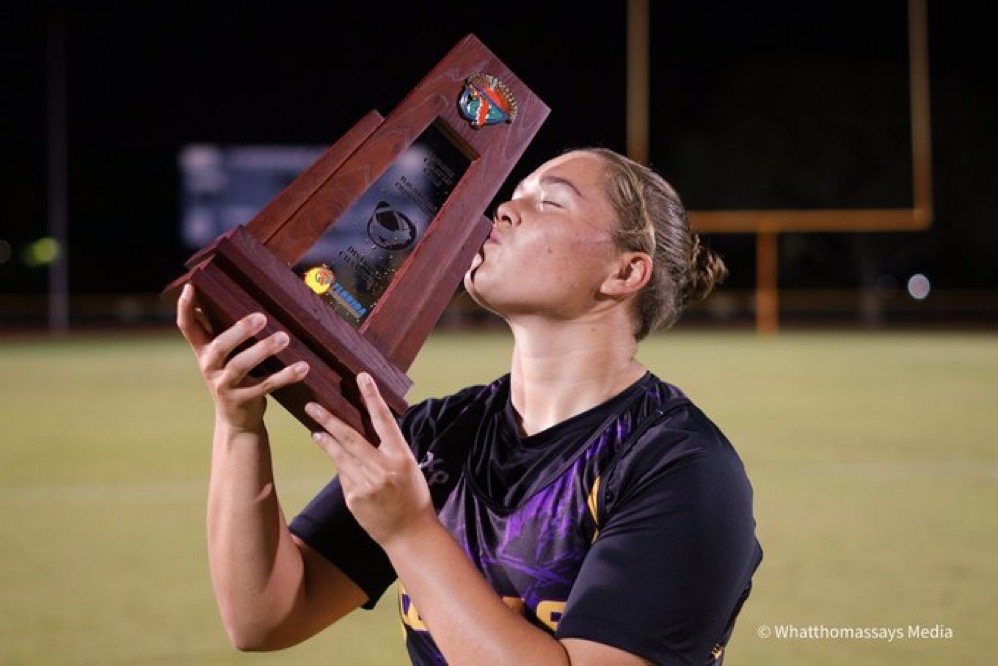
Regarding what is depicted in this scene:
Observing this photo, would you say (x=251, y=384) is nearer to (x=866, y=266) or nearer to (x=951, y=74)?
(x=951, y=74)

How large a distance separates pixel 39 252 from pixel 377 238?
4727 cm

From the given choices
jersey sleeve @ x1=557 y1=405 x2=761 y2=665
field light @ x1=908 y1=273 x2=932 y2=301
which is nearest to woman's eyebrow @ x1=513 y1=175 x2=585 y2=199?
jersey sleeve @ x1=557 y1=405 x2=761 y2=665

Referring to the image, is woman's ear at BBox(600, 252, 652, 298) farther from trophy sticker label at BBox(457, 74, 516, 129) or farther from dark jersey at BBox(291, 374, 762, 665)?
trophy sticker label at BBox(457, 74, 516, 129)

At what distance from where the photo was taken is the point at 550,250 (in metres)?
1.99

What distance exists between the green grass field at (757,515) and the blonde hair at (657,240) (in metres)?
1.91

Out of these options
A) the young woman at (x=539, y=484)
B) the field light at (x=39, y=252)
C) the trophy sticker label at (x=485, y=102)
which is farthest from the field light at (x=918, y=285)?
the trophy sticker label at (x=485, y=102)

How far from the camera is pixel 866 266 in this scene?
41844 millimetres

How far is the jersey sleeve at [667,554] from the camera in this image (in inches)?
67.2

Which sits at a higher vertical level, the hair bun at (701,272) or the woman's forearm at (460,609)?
the hair bun at (701,272)

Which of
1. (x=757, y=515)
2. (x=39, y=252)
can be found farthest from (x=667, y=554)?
(x=39, y=252)

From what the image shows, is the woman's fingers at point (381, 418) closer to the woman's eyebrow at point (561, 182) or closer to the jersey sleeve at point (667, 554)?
the jersey sleeve at point (667, 554)

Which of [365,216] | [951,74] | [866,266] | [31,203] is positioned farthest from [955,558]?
[31,203]

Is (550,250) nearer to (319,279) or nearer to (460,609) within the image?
(319,279)

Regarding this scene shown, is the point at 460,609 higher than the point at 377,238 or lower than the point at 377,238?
lower
